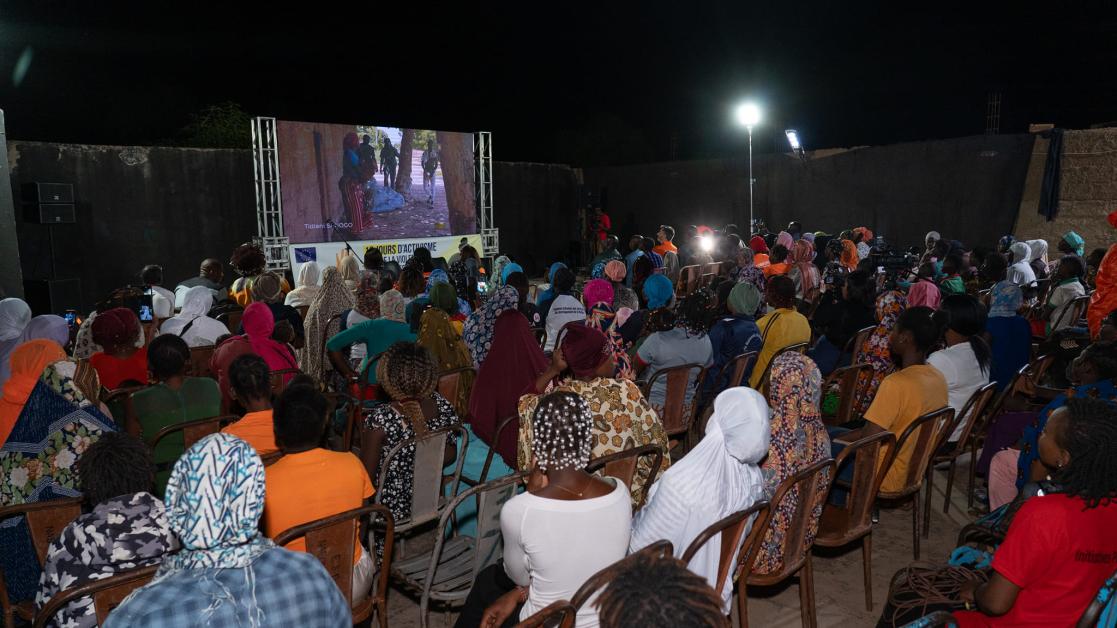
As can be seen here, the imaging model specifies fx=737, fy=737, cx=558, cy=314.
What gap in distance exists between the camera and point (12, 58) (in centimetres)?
1499

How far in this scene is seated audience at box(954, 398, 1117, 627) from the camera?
1.87 meters

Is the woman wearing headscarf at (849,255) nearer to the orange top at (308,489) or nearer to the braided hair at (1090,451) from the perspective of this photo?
the braided hair at (1090,451)

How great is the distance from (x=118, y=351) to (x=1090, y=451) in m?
4.48

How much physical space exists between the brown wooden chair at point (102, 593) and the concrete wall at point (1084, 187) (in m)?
Answer: 12.9

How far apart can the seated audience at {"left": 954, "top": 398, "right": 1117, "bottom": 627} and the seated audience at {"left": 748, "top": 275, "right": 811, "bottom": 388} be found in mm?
2898

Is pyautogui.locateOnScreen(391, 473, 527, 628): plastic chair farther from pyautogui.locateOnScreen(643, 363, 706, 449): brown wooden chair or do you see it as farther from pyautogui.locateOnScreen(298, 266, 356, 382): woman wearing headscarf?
pyautogui.locateOnScreen(298, 266, 356, 382): woman wearing headscarf

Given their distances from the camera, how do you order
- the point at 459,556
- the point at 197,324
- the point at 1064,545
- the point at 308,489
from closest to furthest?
1. the point at 1064,545
2. the point at 308,489
3. the point at 459,556
4. the point at 197,324

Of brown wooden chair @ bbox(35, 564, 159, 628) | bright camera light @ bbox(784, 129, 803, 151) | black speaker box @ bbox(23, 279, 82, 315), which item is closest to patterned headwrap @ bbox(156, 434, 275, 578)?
brown wooden chair @ bbox(35, 564, 159, 628)

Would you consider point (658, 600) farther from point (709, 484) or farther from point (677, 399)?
point (677, 399)

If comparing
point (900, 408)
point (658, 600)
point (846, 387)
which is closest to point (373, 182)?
point (846, 387)

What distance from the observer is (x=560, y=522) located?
6.45 ft

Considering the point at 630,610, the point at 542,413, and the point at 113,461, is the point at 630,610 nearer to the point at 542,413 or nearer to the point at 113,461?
the point at 542,413

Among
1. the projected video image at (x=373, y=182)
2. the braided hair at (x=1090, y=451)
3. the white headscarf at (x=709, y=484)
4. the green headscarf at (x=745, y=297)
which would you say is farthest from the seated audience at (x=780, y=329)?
the projected video image at (x=373, y=182)

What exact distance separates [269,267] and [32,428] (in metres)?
8.84
